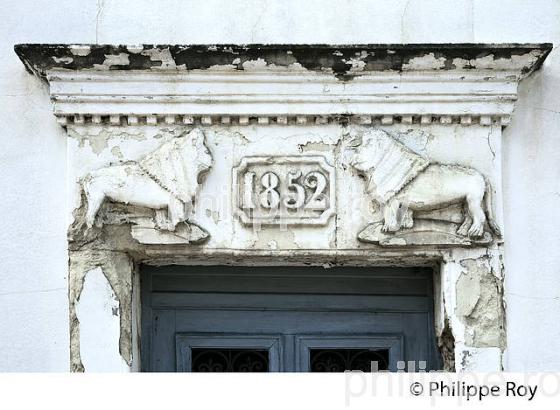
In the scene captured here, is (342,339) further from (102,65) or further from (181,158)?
(102,65)

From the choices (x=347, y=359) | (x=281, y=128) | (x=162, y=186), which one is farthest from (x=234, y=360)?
(x=281, y=128)

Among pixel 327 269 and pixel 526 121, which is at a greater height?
pixel 526 121

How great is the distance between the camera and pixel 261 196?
5.90 meters

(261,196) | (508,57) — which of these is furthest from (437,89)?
(261,196)

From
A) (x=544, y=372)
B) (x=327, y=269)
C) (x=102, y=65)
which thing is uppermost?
(x=102, y=65)

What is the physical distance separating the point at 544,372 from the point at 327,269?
0.96 m

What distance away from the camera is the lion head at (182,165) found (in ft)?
19.3

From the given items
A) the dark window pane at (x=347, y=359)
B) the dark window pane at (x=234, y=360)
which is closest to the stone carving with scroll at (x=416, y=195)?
the dark window pane at (x=347, y=359)

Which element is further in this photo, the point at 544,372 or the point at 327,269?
the point at 327,269

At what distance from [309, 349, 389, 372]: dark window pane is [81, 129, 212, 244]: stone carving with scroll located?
0.72 m

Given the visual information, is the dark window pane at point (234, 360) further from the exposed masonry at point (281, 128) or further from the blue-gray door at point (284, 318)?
the exposed masonry at point (281, 128)

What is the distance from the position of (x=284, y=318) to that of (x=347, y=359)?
0.30 metres

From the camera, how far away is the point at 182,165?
232 inches

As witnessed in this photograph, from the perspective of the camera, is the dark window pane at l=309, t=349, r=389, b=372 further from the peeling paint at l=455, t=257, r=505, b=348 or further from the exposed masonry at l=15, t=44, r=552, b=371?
the peeling paint at l=455, t=257, r=505, b=348
